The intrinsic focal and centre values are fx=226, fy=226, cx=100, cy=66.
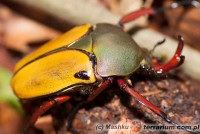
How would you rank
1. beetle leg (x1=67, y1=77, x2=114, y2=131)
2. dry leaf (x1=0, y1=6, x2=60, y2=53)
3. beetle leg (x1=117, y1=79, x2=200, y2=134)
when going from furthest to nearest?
1. dry leaf (x1=0, y1=6, x2=60, y2=53)
2. beetle leg (x1=67, y1=77, x2=114, y2=131)
3. beetle leg (x1=117, y1=79, x2=200, y2=134)

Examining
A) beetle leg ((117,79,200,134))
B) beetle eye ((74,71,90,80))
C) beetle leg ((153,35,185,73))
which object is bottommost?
beetle leg ((117,79,200,134))

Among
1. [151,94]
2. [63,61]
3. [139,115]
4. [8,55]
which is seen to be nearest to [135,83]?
[151,94]

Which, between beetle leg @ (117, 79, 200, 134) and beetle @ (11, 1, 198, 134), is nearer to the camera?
beetle leg @ (117, 79, 200, 134)

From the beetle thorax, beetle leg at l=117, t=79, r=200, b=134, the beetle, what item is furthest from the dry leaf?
beetle leg at l=117, t=79, r=200, b=134

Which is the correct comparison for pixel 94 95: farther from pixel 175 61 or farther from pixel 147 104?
pixel 175 61

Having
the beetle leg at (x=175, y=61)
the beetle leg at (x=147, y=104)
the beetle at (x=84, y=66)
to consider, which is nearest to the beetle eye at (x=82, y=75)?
the beetle at (x=84, y=66)

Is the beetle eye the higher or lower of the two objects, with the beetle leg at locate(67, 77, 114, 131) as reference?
higher

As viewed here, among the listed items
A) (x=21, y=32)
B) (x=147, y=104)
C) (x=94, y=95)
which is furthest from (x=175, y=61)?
(x=21, y=32)

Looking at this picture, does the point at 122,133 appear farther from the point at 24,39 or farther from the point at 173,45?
the point at 24,39

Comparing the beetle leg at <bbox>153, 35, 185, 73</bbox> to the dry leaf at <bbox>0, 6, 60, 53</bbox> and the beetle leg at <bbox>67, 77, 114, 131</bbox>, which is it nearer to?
the beetle leg at <bbox>67, 77, 114, 131</bbox>
